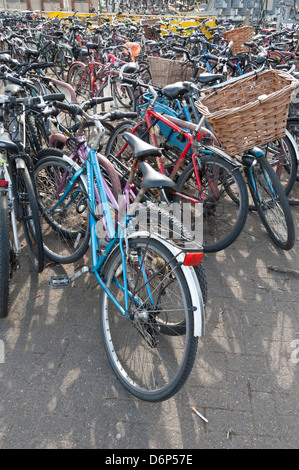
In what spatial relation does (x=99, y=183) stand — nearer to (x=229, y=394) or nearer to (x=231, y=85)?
(x=229, y=394)

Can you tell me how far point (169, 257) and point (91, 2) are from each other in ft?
128

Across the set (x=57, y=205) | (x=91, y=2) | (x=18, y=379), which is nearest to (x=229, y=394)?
(x=18, y=379)

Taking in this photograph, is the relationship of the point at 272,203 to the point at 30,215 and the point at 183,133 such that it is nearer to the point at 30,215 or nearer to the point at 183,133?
the point at 183,133

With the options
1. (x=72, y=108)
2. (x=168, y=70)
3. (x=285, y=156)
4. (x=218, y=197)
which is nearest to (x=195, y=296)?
(x=72, y=108)

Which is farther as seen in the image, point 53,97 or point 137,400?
point 53,97

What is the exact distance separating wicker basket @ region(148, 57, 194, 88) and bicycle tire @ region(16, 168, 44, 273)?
270cm

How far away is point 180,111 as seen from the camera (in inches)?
162

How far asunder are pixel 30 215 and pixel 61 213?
441 mm

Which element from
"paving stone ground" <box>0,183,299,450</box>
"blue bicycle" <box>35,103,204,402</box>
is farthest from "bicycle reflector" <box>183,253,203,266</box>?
"paving stone ground" <box>0,183,299,450</box>

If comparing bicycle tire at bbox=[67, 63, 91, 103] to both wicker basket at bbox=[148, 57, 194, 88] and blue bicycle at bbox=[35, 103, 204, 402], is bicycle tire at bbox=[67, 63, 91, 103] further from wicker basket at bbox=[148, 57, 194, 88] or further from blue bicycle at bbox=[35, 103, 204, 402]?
blue bicycle at bbox=[35, 103, 204, 402]

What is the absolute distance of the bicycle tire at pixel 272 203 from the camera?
320 cm

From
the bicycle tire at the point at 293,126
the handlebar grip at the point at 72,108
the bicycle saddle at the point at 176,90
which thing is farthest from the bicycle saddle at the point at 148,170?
the bicycle tire at the point at 293,126

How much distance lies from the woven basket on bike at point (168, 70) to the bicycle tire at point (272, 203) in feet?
6.82

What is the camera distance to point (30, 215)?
9.75 ft
